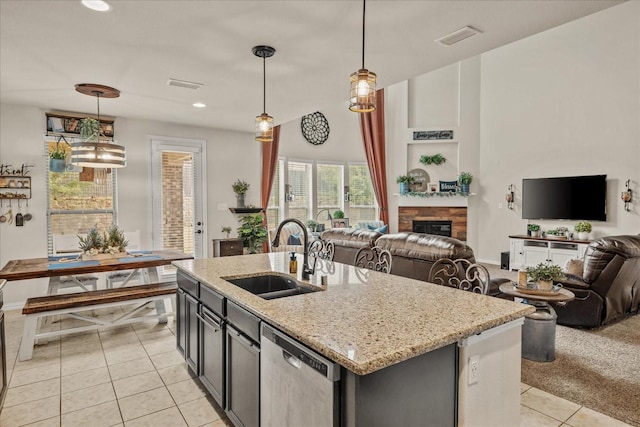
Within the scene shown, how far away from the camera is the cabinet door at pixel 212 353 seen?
2.18m

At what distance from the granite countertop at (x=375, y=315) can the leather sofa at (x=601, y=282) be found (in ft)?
8.70

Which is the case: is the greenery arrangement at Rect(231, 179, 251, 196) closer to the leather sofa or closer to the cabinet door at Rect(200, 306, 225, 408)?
the cabinet door at Rect(200, 306, 225, 408)

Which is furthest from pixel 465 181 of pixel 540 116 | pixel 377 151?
pixel 377 151

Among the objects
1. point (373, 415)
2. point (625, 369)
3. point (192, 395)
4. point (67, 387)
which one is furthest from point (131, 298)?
point (625, 369)

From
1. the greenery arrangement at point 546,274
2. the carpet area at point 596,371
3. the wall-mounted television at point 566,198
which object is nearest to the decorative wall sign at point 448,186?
the wall-mounted television at point 566,198

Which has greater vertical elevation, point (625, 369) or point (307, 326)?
point (307, 326)

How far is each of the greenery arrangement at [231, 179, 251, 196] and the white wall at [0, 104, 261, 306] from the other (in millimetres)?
86

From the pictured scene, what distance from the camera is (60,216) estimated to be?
Answer: 199 inches

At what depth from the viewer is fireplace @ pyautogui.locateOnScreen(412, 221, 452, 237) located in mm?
8266

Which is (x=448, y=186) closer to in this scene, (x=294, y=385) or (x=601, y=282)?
(x=601, y=282)

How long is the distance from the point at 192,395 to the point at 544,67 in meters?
7.79

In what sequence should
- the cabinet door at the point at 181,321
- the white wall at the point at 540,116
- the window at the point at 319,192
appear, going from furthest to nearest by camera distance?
the window at the point at 319,192
the white wall at the point at 540,116
the cabinet door at the point at 181,321

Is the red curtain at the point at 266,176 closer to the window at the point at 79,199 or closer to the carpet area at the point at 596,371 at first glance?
the window at the point at 79,199

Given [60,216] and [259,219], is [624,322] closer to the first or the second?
[259,219]
